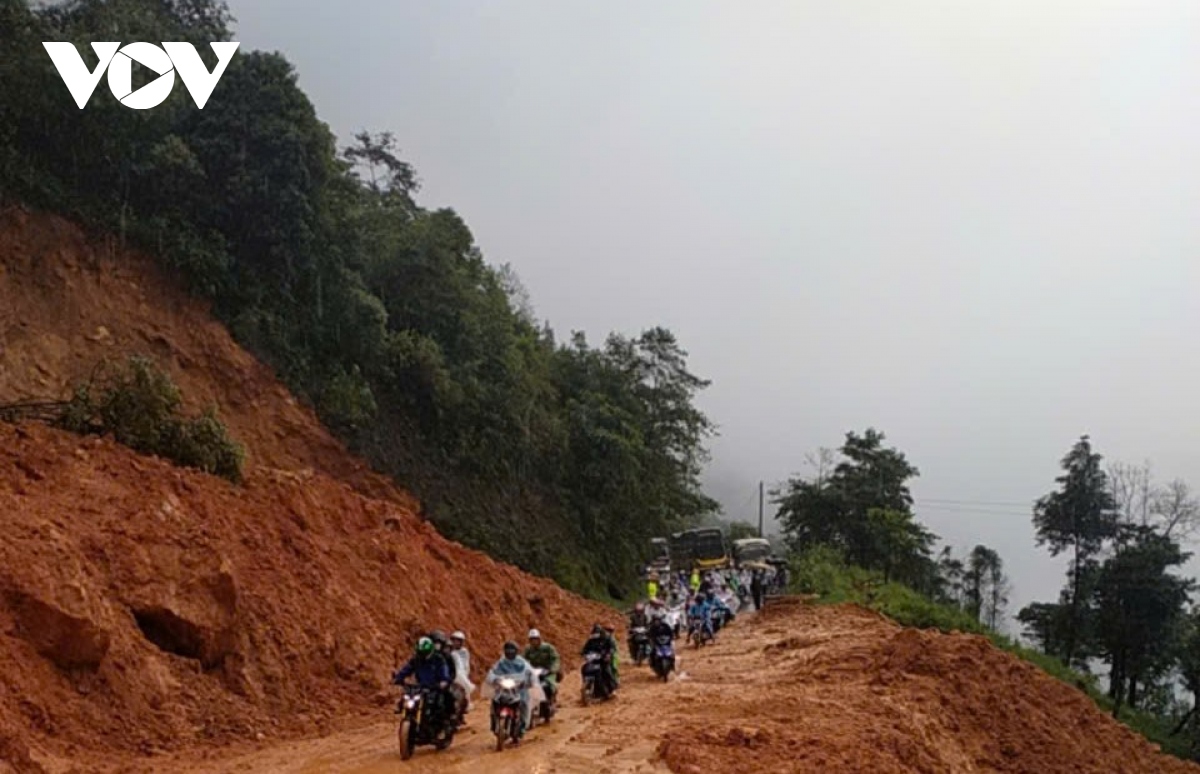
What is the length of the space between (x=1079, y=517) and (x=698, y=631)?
30422 mm

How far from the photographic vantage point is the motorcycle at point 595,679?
16797 mm

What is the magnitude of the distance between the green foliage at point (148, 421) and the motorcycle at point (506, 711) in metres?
8.99

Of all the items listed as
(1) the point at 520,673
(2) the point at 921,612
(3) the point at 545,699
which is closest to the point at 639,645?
(3) the point at 545,699

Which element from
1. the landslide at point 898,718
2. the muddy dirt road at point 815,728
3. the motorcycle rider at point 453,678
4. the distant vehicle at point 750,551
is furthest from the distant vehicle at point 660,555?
the motorcycle rider at point 453,678

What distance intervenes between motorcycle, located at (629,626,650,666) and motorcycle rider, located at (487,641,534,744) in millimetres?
9420

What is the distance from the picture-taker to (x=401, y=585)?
21.0m

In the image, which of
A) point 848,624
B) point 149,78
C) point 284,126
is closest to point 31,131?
point 149,78

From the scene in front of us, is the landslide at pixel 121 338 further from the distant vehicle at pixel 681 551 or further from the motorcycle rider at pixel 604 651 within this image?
the distant vehicle at pixel 681 551

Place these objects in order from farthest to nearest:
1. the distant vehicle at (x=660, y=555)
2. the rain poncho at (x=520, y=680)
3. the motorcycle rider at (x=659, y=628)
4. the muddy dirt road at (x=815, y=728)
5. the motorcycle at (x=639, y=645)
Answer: the distant vehicle at (x=660, y=555) → the motorcycle at (x=639, y=645) → the motorcycle rider at (x=659, y=628) → the rain poncho at (x=520, y=680) → the muddy dirt road at (x=815, y=728)

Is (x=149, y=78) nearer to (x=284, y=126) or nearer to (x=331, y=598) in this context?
(x=284, y=126)

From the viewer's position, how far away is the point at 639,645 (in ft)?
73.7

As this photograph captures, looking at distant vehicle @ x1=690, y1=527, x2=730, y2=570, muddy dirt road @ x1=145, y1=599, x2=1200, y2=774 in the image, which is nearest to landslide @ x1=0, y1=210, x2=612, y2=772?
muddy dirt road @ x1=145, y1=599, x2=1200, y2=774

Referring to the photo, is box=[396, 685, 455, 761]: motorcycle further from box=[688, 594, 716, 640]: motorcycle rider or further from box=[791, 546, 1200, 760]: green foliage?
box=[791, 546, 1200, 760]: green foliage

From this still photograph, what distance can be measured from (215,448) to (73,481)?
3.93m
